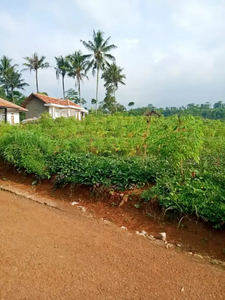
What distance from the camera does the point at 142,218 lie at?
12.2ft

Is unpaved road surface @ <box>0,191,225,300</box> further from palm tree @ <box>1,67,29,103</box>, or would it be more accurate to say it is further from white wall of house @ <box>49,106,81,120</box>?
palm tree @ <box>1,67,29,103</box>

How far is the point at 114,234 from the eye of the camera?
3.32 metres

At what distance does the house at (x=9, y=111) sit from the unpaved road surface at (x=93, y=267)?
17733mm

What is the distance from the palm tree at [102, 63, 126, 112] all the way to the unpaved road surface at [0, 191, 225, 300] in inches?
1336

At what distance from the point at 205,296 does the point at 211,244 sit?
0.96m

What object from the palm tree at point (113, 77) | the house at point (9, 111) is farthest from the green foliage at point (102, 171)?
the palm tree at point (113, 77)

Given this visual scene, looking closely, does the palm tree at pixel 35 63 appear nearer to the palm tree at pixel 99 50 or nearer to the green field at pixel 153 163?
the palm tree at pixel 99 50

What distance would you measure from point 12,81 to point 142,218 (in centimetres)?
3533

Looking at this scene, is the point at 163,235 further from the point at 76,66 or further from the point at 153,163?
the point at 76,66

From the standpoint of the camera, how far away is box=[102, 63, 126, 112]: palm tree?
114ft

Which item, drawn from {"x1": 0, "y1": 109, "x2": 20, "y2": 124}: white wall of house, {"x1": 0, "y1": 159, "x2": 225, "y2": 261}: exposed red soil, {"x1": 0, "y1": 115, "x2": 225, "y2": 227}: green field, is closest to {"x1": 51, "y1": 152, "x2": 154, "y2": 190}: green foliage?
{"x1": 0, "y1": 115, "x2": 225, "y2": 227}: green field

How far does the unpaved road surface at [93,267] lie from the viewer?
2162 millimetres

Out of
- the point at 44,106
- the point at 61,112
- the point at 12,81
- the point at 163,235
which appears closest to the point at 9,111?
the point at 44,106

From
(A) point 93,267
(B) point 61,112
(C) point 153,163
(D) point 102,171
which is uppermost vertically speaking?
(B) point 61,112
